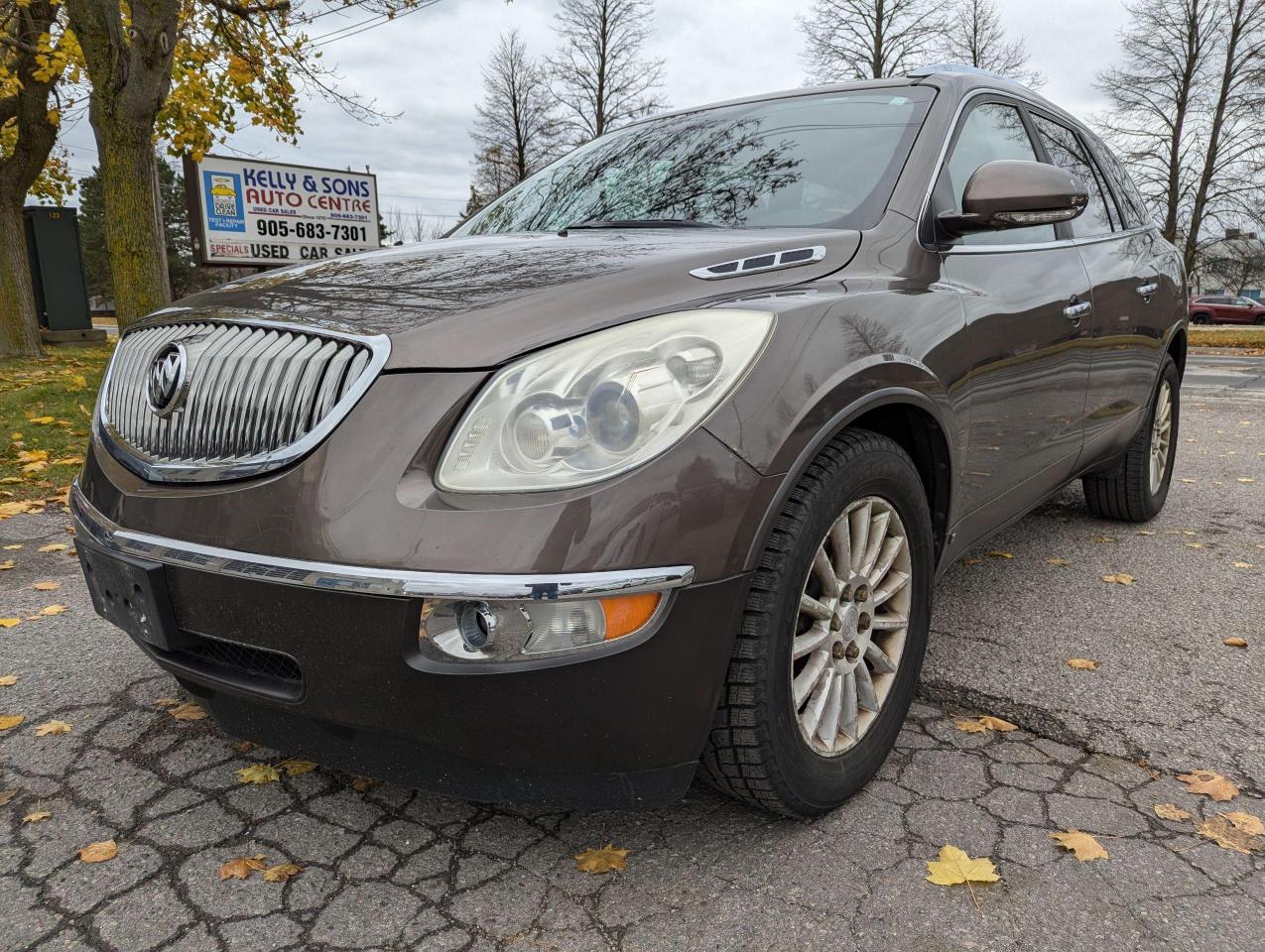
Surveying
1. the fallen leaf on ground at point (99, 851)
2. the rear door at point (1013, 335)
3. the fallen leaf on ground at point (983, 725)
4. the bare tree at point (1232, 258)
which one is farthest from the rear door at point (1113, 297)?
the bare tree at point (1232, 258)

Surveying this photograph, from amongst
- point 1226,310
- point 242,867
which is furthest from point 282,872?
point 1226,310

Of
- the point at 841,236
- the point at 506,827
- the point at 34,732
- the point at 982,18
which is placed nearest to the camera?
the point at 506,827

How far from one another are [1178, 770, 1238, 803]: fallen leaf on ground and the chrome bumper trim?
4.75 feet

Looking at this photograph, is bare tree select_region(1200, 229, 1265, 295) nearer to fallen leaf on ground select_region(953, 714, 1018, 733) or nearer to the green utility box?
the green utility box

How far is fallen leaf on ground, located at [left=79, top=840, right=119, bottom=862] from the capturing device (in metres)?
1.97

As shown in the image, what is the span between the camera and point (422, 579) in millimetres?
1539

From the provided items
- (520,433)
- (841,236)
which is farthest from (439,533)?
(841,236)

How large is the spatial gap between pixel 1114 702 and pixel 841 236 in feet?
4.95

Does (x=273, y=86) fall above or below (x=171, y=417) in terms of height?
above

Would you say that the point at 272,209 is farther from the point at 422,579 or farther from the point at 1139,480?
the point at 422,579

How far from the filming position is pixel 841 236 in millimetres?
→ 2268

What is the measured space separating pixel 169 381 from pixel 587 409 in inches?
35.0

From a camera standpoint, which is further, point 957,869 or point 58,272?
point 58,272

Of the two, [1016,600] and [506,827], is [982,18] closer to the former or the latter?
[1016,600]
